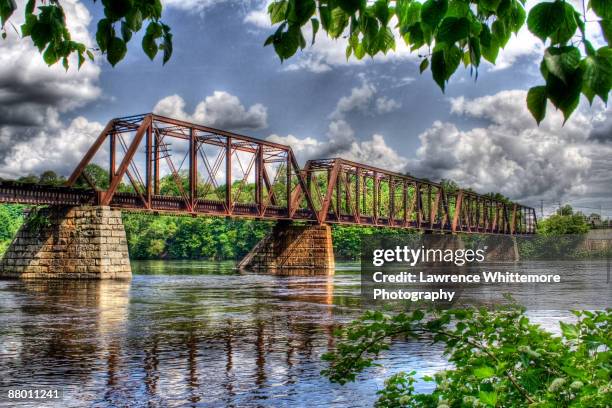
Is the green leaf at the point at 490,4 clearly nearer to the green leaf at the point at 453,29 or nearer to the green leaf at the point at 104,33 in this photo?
the green leaf at the point at 453,29

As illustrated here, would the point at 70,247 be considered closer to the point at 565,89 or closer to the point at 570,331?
the point at 570,331

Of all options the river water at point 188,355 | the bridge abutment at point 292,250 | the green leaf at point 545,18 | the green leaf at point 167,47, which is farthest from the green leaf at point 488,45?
the bridge abutment at point 292,250

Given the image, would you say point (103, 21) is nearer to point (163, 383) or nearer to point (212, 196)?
point (163, 383)

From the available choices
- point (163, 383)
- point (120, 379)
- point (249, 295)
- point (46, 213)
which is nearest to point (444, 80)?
point (163, 383)

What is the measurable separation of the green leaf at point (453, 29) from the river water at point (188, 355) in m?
3.12

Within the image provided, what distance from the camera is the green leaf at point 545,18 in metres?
2.52

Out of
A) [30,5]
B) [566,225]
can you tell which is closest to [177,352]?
[30,5]

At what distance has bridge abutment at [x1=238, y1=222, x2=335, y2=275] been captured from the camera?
8238 centimetres

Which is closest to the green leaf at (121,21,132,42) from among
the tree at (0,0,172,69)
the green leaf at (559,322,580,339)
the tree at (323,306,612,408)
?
the tree at (0,0,172,69)

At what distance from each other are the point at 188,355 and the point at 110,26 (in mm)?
10170

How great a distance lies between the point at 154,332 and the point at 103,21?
1482 cm

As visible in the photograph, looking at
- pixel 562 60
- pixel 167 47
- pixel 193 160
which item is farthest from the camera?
pixel 193 160

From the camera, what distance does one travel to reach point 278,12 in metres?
4.17

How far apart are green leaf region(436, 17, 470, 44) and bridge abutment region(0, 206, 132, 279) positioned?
166ft
